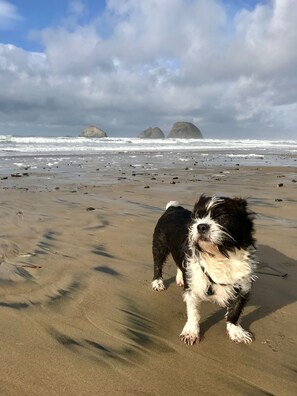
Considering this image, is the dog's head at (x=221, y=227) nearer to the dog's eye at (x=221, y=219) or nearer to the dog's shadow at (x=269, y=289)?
the dog's eye at (x=221, y=219)

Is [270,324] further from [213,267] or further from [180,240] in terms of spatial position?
[180,240]

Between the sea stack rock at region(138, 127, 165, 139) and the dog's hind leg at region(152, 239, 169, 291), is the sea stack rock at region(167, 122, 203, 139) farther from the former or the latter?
the dog's hind leg at region(152, 239, 169, 291)

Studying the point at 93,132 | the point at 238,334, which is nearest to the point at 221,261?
the point at 238,334

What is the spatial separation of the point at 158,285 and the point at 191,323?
1036 mm

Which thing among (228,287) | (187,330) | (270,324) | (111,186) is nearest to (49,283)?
(187,330)

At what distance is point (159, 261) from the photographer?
4734 millimetres

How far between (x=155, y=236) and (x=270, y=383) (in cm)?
236

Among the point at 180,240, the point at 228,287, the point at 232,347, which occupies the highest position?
the point at 180,240

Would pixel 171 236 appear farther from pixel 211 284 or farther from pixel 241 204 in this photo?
pixel 241 204

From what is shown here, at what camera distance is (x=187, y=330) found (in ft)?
11.4

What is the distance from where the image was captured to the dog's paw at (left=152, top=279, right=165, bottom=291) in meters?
4.48

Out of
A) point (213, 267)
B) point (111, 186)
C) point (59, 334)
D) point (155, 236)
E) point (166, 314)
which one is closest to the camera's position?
point (59, 334)

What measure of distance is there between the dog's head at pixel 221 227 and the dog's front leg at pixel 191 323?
1.62 feet

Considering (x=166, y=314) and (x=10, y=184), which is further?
(x=10, y=184)
